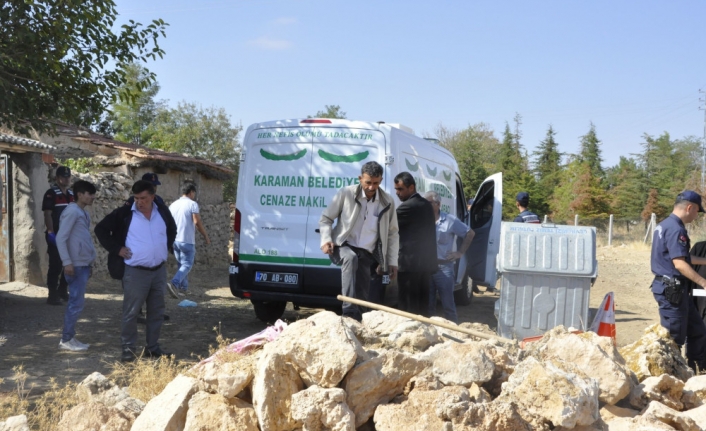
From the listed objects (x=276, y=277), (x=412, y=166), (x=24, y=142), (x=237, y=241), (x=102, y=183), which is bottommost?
(x=276, y=277)

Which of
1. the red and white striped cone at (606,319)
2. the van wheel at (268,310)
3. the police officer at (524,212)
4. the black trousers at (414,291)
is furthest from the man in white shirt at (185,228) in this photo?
the red and white striped cone at (606,319)

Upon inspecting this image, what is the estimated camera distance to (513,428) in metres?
3.53

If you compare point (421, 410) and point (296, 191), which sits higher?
point (296, 191)

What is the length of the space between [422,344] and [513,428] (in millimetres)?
1282

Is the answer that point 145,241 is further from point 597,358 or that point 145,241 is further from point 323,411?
point 597,358

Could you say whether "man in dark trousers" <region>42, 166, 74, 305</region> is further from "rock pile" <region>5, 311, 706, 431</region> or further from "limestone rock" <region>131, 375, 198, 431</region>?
"limestone rock" <region>131, 375, 198, 431</region>

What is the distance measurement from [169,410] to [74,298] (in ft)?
11.5

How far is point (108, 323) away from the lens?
865cm

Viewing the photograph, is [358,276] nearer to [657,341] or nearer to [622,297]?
[657,341]

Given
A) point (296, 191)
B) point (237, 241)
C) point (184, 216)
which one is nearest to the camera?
point (296, 191)

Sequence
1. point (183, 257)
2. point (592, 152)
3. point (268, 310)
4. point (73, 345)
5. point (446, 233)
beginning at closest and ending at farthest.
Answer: point (73, 345), point (446, 233), point (268, 310), point (183, 257), point (592, 152)

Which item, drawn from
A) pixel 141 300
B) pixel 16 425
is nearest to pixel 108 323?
pixel 141 300

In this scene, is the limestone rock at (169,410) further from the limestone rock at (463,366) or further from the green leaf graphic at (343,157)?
the green leaf graphic at (343,157)

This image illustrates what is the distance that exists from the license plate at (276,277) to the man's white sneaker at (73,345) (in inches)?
73.8
